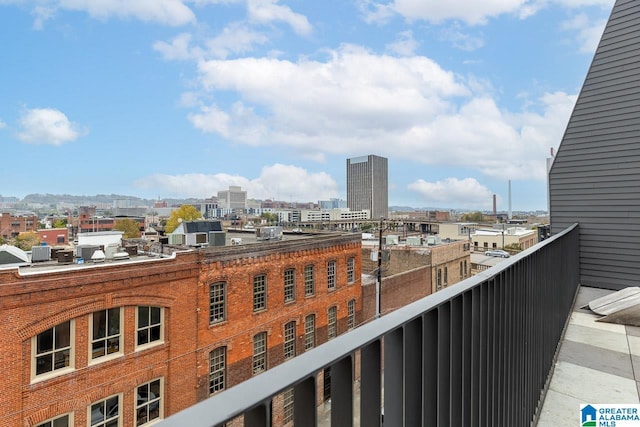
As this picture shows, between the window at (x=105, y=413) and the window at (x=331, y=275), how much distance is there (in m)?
10.7

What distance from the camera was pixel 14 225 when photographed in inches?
2803

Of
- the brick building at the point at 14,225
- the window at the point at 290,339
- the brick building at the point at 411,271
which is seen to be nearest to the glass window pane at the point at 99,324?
the window at the point at 290,339

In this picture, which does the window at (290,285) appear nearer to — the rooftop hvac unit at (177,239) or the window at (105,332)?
the rooftop hvac unit at (177,239)

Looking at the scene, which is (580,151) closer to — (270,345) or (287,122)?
(270,345)

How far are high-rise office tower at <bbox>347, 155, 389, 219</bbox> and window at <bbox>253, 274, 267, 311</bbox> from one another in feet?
371

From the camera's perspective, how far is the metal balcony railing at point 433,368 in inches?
22.8

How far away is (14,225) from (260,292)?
272 ft

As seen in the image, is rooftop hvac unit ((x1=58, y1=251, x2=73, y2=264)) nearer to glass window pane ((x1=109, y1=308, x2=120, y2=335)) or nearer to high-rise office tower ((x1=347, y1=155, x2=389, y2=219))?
glass window pane ((x1=109, y1=308, x2=120, y2=335))

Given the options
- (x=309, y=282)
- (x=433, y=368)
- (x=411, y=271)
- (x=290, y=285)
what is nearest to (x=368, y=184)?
(x=411, y=271)

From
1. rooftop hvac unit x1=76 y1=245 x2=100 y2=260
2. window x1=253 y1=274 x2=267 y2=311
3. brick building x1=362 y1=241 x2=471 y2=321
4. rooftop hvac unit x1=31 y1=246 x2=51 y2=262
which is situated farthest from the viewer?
brick building x1=362 y1=241 x2=471 y2=321

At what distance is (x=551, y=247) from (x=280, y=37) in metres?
18.1

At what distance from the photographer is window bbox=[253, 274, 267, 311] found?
14945 millimetres

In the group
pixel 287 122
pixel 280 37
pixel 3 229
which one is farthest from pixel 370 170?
pixel 280 37

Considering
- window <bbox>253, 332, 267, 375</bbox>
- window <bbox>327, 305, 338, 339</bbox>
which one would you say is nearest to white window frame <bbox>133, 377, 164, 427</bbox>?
window <bbox>253, 332, 267, 375</bbox>
